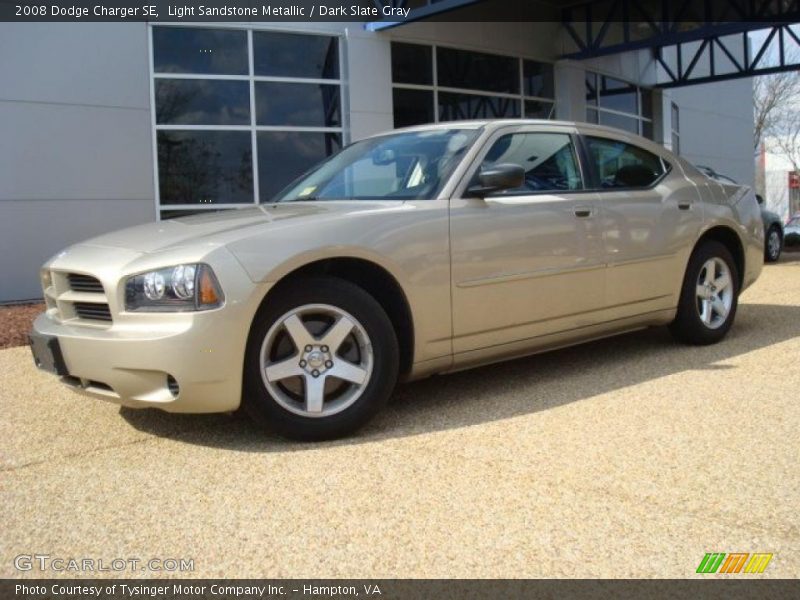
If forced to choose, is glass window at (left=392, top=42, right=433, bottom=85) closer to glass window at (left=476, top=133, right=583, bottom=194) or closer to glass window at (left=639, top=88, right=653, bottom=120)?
glass window at (left=639, top=88, right=653, bottom=120)

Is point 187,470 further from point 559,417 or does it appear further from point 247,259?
point 559,417

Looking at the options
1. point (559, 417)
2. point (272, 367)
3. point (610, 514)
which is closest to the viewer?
point (610, 514)

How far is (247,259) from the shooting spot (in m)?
3.43

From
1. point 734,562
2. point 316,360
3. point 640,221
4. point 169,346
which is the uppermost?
point 640,221

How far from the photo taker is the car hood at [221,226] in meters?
3.54

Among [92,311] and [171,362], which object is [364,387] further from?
[92,311]

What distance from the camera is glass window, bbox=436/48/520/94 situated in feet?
44.3

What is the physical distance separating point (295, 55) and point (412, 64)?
212 cm

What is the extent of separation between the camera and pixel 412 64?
1304 cm

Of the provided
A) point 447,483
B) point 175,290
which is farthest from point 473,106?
point 447,483

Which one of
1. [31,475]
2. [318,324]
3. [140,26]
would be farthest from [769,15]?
[31,475]

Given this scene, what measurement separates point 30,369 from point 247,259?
10.0ft

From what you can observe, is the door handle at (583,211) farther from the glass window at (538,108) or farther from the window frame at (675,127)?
the window frame at (675,127)

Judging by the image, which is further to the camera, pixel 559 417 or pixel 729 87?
pixel 729 87
